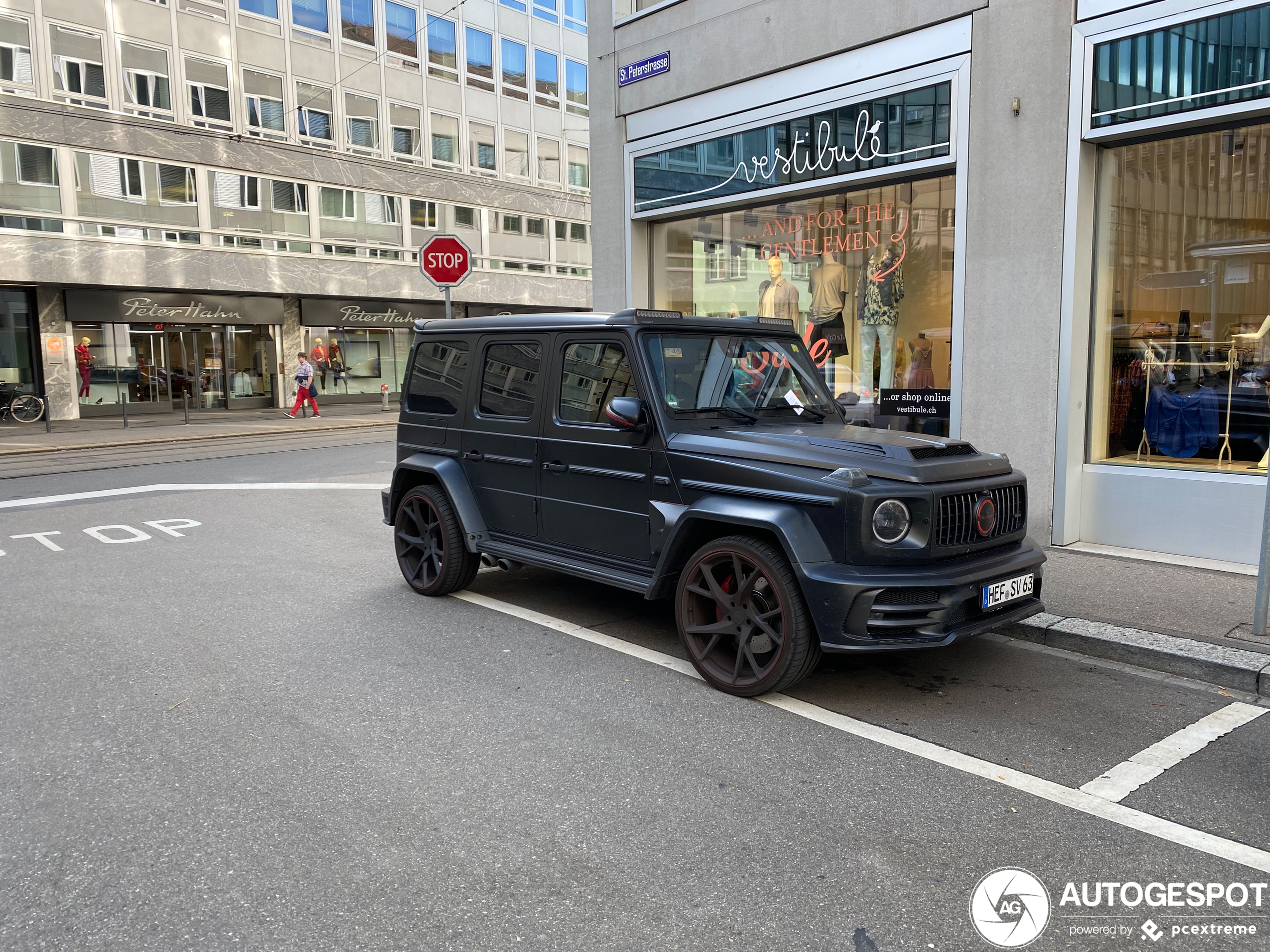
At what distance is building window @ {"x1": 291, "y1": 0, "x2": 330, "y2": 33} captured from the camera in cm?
2942

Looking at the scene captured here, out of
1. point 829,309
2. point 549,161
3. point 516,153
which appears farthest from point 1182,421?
point 549,161

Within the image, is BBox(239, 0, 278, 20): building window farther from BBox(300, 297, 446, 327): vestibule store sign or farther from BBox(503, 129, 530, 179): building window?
BBox(503, 129, 530, 179): building window

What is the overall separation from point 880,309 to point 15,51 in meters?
24.1

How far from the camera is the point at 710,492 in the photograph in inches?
197

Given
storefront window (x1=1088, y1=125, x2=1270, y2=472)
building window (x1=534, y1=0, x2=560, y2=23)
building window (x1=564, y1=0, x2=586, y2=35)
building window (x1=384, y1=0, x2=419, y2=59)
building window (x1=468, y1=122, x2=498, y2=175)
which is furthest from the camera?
building window (x1=564, y1=0, x2=586, y2=35)

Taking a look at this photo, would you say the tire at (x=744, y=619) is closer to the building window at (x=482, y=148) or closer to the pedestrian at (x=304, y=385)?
the pedestrian at (x=304, y=385)

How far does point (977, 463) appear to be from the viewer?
4859 mm

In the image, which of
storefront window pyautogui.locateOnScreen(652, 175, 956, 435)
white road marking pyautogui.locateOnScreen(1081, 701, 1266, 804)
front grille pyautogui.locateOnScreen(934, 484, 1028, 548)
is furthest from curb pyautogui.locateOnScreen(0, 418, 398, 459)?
white road marking pyautogui.locateOnScreen(1081, 701, 1266, 804)

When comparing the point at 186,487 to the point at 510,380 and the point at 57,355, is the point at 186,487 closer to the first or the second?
the point at 510,380

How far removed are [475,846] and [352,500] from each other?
8600 mm

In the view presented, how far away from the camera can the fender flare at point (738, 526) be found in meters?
4.52

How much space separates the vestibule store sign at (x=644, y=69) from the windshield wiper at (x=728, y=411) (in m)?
7.01

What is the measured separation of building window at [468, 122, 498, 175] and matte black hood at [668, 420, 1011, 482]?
31.7 m

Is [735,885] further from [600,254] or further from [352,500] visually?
[600,254]
